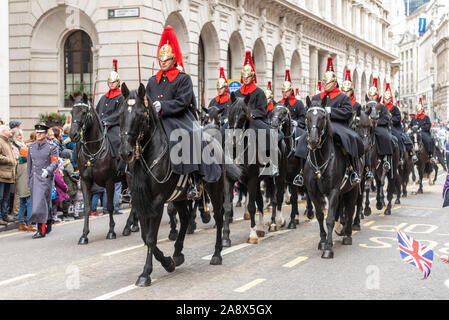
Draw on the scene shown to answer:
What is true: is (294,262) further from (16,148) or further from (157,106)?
(16,148)

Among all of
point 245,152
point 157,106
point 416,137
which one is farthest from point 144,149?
point 416,137

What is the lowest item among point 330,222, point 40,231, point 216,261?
point 216,261

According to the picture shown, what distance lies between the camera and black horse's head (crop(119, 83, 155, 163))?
7.03 meters

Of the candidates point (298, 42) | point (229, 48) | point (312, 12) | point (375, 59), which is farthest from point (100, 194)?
point (375, 59)

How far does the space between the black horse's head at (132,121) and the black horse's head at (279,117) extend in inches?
203

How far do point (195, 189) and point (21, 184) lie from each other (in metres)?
5.81

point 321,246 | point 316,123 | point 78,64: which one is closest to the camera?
point 316,123

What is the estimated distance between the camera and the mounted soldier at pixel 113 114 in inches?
448

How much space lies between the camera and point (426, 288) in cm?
725

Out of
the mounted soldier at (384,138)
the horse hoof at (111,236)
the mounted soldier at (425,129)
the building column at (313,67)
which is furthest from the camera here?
the building column at (313,67)

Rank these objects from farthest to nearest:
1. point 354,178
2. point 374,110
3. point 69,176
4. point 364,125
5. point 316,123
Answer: point 374,110, point 69,176, point 364,125, point 354,178, point 316,123

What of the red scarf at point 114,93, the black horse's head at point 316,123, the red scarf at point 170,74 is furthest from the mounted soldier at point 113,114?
the black horse's head at point 316,123

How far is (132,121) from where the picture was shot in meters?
7.06

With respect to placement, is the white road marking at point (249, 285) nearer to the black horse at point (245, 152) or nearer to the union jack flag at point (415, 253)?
the union jack flag at point (415, 253)
